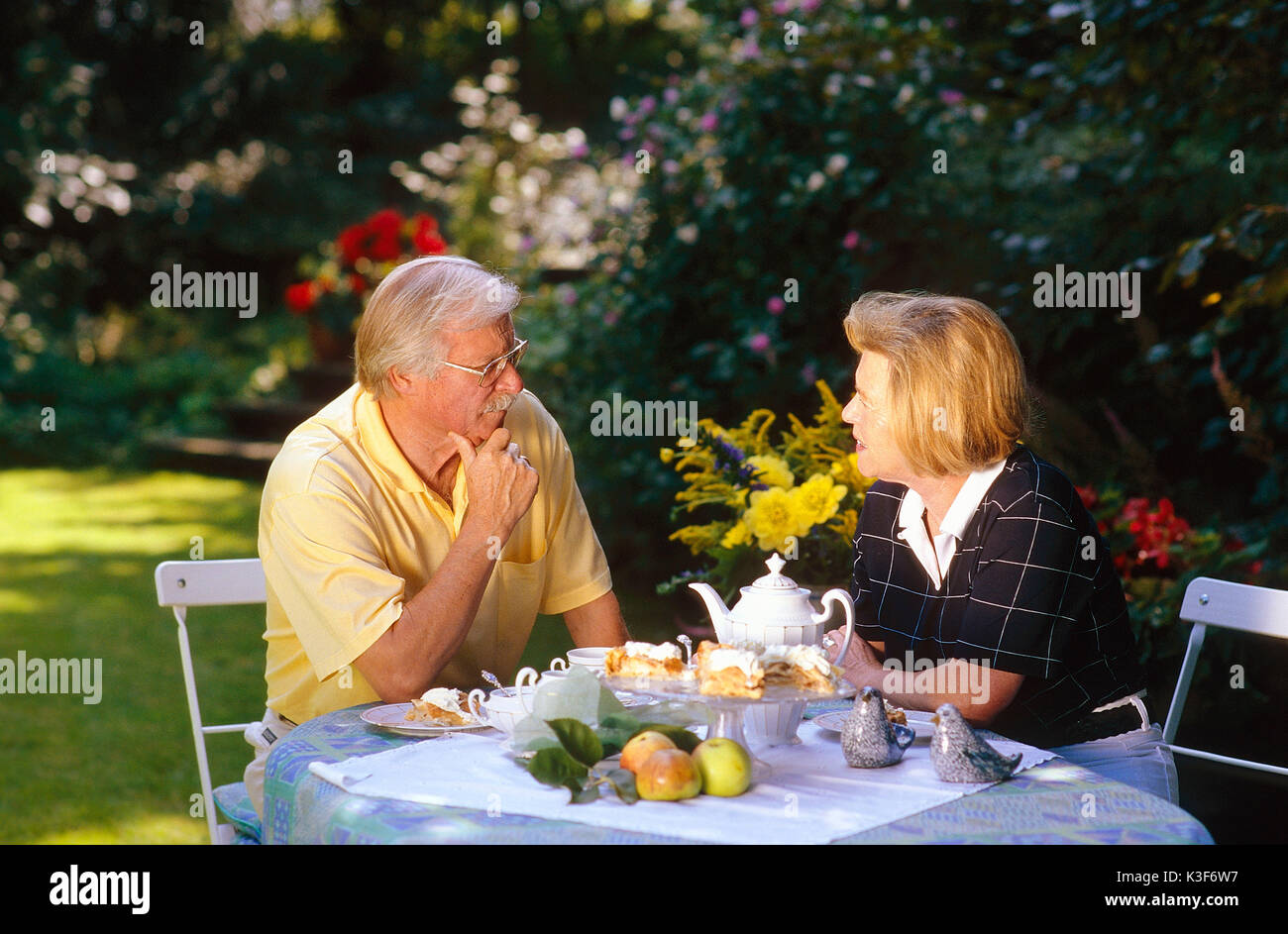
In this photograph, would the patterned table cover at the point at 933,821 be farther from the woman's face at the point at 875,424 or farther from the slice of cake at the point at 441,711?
the woman's face at the point at 875,424

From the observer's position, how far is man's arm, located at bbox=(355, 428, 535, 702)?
236cm

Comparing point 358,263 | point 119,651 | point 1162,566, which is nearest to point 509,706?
point 1162,566

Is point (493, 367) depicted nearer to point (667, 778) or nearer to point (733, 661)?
point (733, 661)

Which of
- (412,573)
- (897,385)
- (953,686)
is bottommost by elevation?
(953,686)

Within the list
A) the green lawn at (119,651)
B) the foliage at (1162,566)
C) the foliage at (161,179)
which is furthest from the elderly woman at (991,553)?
the foliage at (161,179)

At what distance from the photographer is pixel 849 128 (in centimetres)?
518

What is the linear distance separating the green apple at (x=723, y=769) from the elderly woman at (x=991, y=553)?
627 mm

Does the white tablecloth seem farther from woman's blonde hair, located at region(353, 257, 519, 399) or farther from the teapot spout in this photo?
woman's blonde hair, located at region(353, 257, 519, 399)

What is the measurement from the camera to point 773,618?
6.89 ft

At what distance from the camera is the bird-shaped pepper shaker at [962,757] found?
6.14ft
